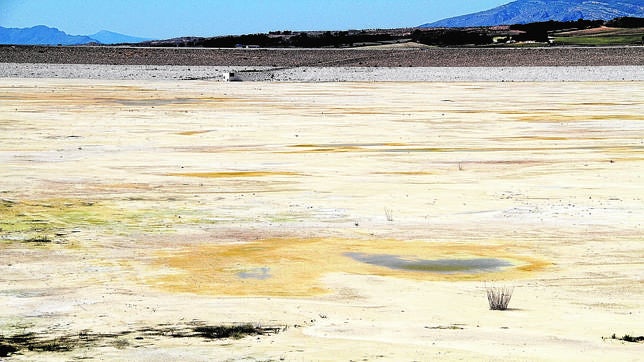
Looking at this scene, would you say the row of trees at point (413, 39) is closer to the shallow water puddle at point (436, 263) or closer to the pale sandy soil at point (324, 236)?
the pale sandy soil at point (324, 236)

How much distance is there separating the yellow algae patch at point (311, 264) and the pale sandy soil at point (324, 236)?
0.16 feet

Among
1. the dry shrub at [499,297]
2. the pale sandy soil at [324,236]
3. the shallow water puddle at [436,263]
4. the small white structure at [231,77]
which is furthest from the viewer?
the small white structure at [231,77]

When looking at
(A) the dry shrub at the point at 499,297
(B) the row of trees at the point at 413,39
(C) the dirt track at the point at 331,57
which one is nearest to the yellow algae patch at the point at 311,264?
(A) the dry shrub at the point at 499,297

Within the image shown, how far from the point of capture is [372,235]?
688 inches

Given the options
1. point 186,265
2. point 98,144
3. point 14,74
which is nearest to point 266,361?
point 186,265

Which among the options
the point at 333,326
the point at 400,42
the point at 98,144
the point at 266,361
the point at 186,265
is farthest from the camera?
the point at 400,42

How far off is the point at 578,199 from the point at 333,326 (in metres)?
9.60

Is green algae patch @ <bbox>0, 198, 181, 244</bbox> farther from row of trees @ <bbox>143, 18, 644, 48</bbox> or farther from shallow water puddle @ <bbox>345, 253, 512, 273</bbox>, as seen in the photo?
row of trees @ <bbox>143, 18, 644, 48</bbox>

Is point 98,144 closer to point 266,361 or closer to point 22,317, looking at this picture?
point 22,317

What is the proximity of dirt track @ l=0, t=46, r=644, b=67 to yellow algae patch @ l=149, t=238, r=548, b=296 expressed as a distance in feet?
220

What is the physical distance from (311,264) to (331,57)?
268 ft

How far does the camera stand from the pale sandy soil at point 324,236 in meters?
11.6

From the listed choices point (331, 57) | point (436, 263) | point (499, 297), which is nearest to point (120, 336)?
point (499, 297)

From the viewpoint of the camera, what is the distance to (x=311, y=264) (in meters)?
15.4
